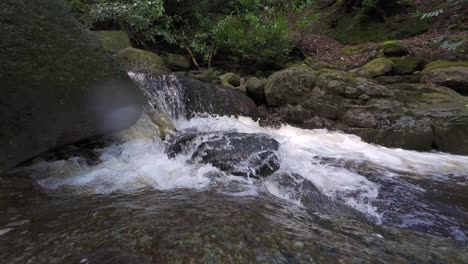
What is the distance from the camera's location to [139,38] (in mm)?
9320

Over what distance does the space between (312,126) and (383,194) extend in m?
3.34

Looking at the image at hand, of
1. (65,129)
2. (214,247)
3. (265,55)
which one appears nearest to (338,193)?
(214,247)

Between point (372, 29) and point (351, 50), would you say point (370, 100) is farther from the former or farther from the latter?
point (372, 29)

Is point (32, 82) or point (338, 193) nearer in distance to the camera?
point (32, 82)

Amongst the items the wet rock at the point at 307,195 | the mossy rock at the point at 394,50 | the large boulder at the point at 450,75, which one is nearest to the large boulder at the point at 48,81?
the wet rock at the point at 307,195

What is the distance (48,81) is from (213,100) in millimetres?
3755

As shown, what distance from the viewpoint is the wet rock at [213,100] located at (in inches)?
255

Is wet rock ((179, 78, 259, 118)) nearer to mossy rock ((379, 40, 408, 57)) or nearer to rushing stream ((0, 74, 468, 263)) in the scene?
rushing stream ((0, 74, 468, 263))

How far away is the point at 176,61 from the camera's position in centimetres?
Result: 920

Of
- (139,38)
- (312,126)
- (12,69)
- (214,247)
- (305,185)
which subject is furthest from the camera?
(139,38)

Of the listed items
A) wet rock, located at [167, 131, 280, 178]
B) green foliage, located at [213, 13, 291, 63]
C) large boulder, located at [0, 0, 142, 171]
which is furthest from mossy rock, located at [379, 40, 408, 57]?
large boulder, located at [0, 0, 142, 171]

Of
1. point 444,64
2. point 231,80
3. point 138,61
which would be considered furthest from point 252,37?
point 444,64

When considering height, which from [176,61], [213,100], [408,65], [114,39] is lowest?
[213,100]

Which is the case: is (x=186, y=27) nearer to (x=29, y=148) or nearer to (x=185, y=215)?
(x=29, y=148)
